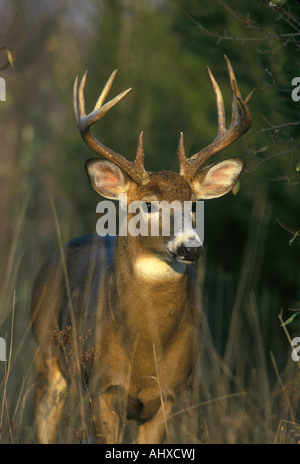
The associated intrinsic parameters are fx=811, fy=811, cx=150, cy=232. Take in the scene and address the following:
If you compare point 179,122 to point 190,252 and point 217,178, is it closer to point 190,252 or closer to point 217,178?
point 217,178

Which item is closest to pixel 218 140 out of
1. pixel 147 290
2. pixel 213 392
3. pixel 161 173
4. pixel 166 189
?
pixel 161 173

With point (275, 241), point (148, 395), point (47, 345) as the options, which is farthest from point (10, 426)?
point (275, 241)

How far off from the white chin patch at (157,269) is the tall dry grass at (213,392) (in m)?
0.73

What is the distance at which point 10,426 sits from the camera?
14.3 feet

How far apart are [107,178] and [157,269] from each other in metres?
0.73

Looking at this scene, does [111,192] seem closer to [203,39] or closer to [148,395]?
[148,395]

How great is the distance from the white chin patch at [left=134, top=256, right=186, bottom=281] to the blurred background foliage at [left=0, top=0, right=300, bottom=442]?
2.62 ft

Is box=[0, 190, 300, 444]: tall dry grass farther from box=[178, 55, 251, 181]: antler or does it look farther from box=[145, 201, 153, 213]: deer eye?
box=[178, 55, 251, 181]: antler

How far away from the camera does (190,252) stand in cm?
442

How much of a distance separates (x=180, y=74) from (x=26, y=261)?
320cm

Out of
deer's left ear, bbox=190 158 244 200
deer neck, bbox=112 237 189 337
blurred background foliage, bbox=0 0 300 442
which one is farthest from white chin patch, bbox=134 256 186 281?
blurred background foliage, bbox=0 0 300 442

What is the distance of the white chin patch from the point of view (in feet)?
16.0

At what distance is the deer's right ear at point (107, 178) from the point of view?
5.17 m

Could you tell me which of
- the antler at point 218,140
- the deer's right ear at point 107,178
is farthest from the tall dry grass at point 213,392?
the antler at point 218,140
